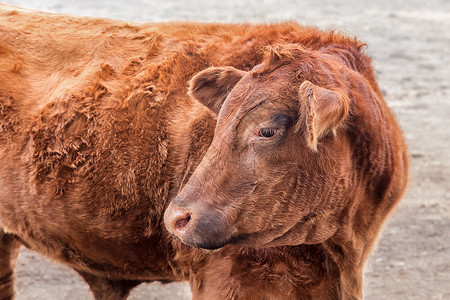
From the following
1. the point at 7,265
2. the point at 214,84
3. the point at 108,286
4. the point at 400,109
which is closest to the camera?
the point at 214,84

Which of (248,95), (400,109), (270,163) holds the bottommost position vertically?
(400,109)

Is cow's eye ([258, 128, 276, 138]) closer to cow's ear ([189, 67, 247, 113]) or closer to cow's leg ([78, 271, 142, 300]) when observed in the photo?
cow's ear ([189, 67, 247, 113])

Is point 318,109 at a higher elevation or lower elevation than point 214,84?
higher

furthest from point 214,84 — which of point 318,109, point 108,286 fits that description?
point 108,286

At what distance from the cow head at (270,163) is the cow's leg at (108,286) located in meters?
1.45

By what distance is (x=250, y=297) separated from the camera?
292 cm

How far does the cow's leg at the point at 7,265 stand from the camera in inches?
154

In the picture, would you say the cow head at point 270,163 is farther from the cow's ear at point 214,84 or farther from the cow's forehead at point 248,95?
the cow's ear at point 214,84

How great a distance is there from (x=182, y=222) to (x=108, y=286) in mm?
1580

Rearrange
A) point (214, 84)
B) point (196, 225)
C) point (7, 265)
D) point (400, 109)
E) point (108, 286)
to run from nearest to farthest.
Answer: point (196, 225), point (214, 84), point (108, 286), point (7, 265), point (400, 109)

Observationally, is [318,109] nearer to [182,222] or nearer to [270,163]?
[270,163]

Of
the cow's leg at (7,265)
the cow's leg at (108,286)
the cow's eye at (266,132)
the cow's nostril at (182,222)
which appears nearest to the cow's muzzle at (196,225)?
the cow's nostril at (182,222)

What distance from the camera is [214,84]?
279 centimetres

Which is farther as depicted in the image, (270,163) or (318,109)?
(270,163)
